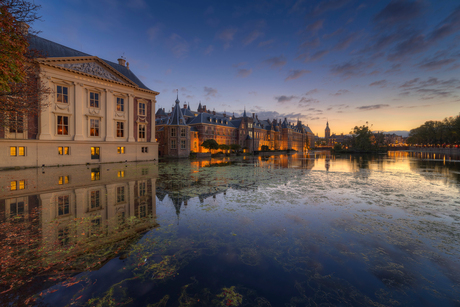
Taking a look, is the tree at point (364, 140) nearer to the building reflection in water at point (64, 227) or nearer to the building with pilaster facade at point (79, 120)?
the building with pilaster facade at point (79, 120)

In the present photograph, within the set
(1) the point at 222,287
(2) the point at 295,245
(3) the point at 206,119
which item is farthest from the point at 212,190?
(3) the point at 206,119

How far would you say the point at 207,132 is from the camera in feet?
195

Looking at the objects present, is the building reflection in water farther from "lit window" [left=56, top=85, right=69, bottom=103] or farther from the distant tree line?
the distant tree line

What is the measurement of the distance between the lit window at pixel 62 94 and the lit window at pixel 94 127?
361 cm

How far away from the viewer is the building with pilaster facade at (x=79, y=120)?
20.9 m

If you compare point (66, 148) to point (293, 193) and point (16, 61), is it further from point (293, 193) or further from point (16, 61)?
point (293, 193)

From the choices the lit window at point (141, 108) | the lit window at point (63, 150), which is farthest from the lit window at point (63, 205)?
the lit window at point (141, 108)

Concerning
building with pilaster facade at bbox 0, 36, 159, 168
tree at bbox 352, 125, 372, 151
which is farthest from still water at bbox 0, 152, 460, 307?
tree at bbox 352, 125, 372, 151

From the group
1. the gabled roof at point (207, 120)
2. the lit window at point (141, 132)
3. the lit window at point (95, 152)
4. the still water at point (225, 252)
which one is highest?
the gabled roof at point (207, 120)

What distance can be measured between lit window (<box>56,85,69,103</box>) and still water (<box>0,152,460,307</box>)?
19951 millimetres

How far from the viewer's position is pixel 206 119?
6025cm

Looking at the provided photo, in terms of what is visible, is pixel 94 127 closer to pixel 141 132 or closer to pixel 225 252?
pixel 141 132

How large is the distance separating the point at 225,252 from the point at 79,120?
93.8ft

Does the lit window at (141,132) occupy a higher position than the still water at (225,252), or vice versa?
the lit window at (141,132)
